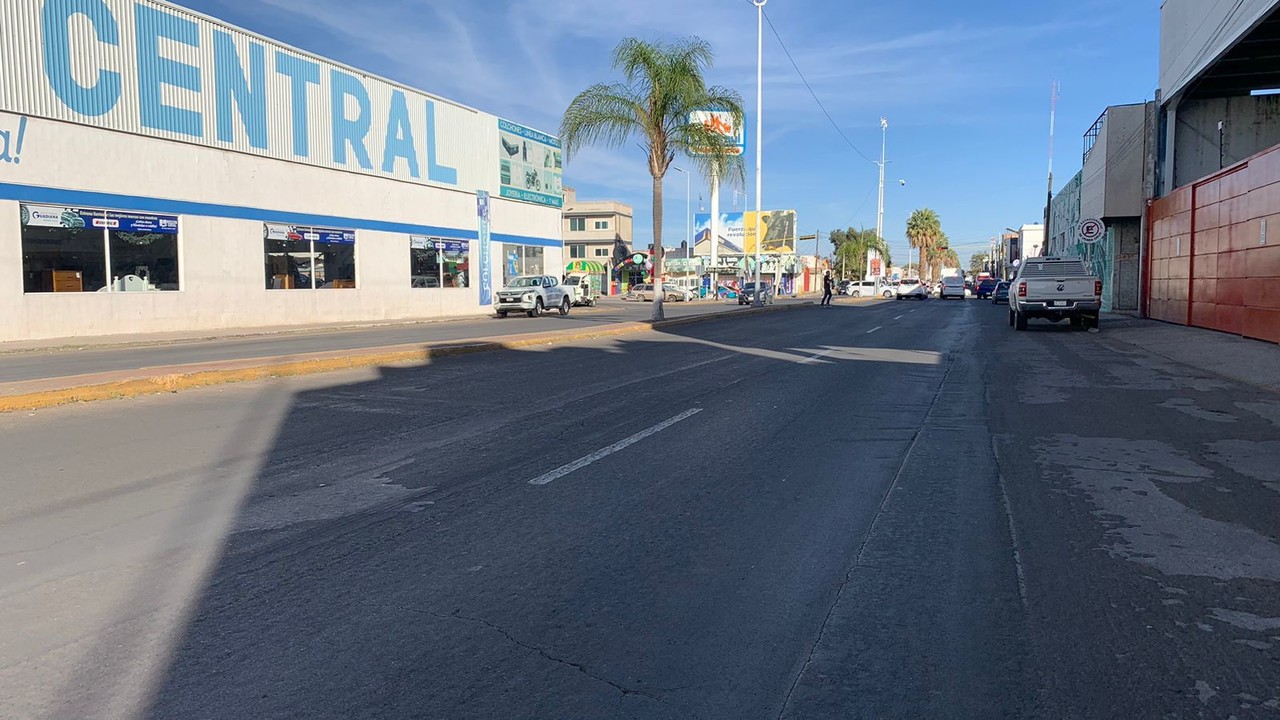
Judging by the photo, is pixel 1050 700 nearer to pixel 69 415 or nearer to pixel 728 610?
pixel 728 610

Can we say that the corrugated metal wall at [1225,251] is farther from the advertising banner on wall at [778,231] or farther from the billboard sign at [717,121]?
the advertising banner on wall at [778,231]

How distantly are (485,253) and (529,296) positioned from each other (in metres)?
5.96

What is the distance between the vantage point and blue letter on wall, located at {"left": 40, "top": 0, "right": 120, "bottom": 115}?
20375 mm

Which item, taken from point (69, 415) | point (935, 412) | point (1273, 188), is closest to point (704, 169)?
point (1273, 188)

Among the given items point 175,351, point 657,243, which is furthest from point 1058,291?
point 175,351

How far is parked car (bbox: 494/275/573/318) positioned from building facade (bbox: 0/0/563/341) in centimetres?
331

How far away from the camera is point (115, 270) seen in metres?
22.2

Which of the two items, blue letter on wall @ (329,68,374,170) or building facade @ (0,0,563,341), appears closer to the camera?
building facade @ (0,0,563,341)

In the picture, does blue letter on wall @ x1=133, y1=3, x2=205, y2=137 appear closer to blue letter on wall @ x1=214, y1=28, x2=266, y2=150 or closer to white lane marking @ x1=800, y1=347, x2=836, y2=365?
blue letter on wall @ x1=214, y1=28, x2=266, y2=150

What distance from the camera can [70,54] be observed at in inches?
819

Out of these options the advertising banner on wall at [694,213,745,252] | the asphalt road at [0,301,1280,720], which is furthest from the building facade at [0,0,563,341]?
the advertising banner on wall at [694,213,745,252]

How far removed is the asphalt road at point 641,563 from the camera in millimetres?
3219

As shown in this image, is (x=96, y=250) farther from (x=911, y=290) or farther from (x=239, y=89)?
(x=911, y=290)

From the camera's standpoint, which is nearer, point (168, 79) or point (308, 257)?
point (168, 79)
